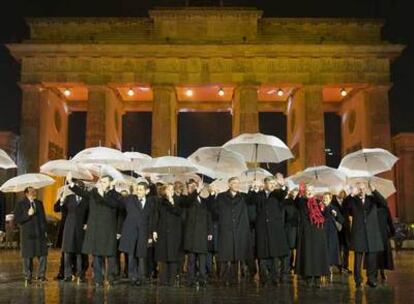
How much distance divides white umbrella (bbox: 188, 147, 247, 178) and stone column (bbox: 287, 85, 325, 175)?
21.9 meters

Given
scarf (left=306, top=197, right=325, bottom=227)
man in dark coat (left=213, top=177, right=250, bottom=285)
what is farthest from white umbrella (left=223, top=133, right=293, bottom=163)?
scarf (left=306, top=197, right=325, bottom=227)

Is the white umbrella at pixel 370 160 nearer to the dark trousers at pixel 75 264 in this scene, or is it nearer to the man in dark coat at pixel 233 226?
the man in dark coat at pixel 233 226

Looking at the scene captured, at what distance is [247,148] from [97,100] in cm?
2530

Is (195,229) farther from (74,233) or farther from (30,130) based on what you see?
(30,130)

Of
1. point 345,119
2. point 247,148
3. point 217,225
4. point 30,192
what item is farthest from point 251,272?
point 345,119

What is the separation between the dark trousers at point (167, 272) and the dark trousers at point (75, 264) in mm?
1865

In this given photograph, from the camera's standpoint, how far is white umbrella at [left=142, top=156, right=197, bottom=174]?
1548cm

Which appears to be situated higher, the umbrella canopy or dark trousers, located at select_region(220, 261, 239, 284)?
the umbrella canopy

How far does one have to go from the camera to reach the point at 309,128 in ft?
126

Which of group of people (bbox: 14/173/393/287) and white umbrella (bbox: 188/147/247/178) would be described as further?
white umbrella (bbox: 188/147/247/178)

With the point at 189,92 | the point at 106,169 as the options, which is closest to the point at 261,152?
the point at 106,169

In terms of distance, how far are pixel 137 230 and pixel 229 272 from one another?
230cm

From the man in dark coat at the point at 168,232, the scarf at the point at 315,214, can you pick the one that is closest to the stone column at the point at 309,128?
the scarf at the point at 315,214

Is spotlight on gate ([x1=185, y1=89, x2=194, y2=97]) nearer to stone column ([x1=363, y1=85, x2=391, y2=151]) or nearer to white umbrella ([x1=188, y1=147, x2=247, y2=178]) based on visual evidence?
stone column ([x1=363, y1=85, x2=391, y2=151])
